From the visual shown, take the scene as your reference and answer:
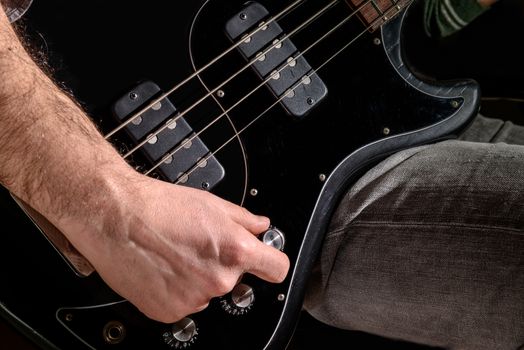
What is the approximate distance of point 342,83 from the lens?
2.92 ft

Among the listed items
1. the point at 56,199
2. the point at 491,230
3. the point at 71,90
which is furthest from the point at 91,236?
the point at 491,230

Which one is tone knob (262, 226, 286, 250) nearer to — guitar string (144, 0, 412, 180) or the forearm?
guitar string (144, 0, 412, 180)

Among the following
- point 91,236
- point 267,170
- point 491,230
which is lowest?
point 491,230

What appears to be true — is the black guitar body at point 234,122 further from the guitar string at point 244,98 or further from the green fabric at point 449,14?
the green fabric at point 449,14

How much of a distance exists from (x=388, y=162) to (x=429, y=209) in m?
0.13

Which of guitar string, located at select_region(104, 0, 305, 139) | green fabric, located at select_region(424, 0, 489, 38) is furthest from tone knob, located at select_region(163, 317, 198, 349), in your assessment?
green fabric, located at select_region(424, 0, 489, 38)

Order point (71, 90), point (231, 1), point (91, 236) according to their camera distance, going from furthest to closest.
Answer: point (231, 1)
point (71, 90)
point (91, 236)

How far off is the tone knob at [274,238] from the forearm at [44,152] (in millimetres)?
242

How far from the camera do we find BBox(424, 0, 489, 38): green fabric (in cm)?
106

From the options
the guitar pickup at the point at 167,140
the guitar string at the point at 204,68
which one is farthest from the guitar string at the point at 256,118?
the guitar string at the point at 204,68

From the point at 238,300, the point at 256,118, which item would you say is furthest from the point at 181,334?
the point at 256,118

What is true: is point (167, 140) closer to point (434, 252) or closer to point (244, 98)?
point (244, 98)

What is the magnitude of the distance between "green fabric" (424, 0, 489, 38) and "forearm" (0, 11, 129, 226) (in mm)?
731

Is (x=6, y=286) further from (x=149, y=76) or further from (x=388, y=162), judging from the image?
(x=388, y=162)
